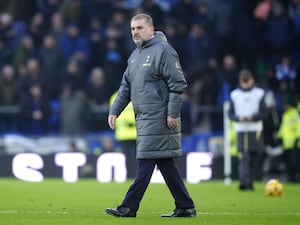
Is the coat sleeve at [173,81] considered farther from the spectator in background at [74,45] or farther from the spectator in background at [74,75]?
the spectator in background at [74,45]

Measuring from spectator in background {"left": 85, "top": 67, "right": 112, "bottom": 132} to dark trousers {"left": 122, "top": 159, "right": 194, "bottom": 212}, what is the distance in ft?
43.1

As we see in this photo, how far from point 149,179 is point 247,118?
24.7 feet

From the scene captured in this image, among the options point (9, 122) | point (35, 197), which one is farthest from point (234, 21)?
point (35, 197)

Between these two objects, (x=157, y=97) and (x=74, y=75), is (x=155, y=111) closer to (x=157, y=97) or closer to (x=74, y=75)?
(x=157, y=97)

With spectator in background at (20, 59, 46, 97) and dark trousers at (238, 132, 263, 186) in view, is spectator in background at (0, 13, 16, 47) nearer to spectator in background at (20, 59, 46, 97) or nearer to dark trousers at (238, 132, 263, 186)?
spectator in background at (20, 59, 46, 97)

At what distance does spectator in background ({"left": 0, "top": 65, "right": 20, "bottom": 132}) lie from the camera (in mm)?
25719

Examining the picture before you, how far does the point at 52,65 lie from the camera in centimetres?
2619

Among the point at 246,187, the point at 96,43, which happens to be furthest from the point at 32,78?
the point at 246,187

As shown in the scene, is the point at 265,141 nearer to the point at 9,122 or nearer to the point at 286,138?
the point at 286,138

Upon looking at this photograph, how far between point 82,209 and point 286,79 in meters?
12.7

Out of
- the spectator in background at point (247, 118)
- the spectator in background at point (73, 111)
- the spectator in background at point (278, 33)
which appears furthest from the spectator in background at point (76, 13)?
the spectator in background at point (247, 118)

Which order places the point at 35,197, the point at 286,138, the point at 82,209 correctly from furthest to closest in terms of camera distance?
the point at 286,138, the point at 35,197, the point at 82,209

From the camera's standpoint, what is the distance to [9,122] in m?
25.8

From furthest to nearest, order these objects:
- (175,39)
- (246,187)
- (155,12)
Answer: (155,12), (175,39), (246,187)
